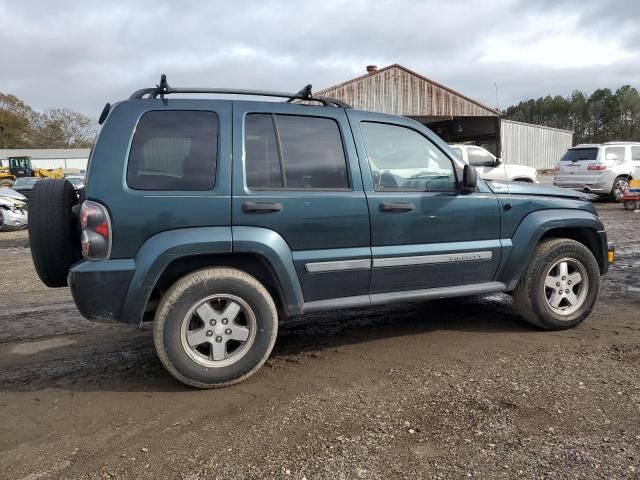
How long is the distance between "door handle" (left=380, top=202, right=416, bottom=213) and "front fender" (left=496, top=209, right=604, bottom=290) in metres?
0.96

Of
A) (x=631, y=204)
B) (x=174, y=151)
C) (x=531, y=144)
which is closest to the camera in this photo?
(x=174, y=151)

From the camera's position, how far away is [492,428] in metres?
2.74

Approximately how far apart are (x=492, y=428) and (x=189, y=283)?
2.03 m

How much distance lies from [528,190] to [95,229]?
346 cm

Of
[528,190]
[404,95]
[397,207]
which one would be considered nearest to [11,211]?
[397,207]

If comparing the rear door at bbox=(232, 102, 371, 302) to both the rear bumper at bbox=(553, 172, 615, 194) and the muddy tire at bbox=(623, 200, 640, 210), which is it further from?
the rear bumper at bbox=(553, 172, 615, 194)

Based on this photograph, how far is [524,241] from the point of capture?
4125 mm

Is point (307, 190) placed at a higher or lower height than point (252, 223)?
higher

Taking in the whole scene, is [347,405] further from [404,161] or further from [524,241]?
[524,241]

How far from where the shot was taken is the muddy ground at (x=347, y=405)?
2461mm

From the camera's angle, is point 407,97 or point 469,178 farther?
point 407,97

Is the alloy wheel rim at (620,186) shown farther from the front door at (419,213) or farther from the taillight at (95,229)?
the taillight at (95,229)

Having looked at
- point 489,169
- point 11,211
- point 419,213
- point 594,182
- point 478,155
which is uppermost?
point 478,155

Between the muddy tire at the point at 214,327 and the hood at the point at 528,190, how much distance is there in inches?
85.5
